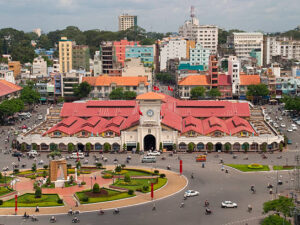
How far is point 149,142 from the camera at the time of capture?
93.4m

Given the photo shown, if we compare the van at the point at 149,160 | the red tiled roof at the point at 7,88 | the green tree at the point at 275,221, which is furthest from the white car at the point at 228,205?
the red tiled roof at the point at 7,88

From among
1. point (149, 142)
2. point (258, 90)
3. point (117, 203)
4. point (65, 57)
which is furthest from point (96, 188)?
point (65, 57)

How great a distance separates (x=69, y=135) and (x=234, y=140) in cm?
2806

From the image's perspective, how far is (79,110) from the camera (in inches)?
4269

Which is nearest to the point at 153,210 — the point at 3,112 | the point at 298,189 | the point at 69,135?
the point at 298,189

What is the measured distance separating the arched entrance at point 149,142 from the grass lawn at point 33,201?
29.2 m

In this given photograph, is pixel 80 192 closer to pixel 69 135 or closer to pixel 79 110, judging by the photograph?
pixel 69 135

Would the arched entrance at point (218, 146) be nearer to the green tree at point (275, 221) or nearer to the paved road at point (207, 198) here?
the paved road at point (207, 198)

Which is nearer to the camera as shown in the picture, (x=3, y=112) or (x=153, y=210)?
(x=153, y=210)

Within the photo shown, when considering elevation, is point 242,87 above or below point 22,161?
above

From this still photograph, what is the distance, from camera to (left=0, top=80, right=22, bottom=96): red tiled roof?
13962 cm

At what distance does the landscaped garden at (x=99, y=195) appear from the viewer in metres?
64.2

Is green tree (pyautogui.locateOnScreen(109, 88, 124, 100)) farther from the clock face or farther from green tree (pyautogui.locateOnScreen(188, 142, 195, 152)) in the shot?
green tree (pyautogui.locateOnScreen(188, 142, 195, 152))

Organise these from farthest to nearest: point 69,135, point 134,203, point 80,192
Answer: point 69,135 < point 80,192 < point 134,203
